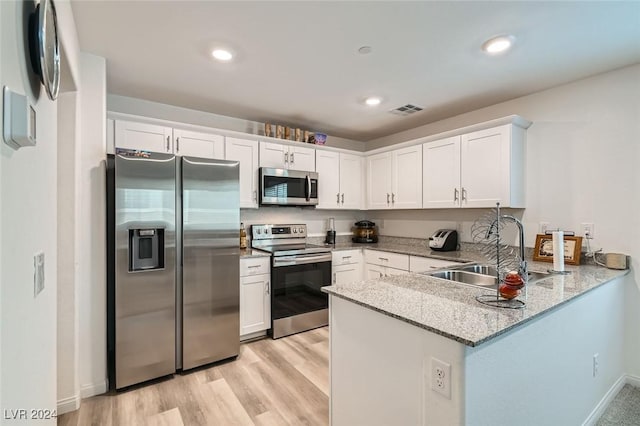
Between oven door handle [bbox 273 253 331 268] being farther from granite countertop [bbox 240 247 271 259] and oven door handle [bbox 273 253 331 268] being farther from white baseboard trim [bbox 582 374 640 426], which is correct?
white baseboard trim [bbox 582 374 640 426]

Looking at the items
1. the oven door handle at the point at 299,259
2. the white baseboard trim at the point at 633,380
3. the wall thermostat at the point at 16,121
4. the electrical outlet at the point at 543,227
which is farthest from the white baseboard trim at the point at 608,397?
the wall thermostat at the point at 16,121

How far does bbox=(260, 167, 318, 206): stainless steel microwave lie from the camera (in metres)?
3.41

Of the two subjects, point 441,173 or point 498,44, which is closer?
point 498,44

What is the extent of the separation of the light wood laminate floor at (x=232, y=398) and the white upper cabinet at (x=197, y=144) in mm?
1996

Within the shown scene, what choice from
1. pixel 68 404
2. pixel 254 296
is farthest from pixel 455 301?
pixel 68 404

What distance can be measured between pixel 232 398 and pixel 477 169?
2935mm

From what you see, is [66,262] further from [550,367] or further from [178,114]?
[550,367]

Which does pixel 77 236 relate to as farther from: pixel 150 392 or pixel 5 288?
pixel 5 288

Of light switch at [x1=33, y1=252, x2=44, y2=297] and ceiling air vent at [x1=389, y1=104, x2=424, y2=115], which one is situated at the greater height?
ceiling air vent at [x1=389, y1=104, x2=424, y2=115]

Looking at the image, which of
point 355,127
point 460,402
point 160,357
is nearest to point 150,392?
point 160,357

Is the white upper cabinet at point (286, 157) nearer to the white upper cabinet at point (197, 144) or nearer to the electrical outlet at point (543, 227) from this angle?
the white upper cabinet at point (197, 144)

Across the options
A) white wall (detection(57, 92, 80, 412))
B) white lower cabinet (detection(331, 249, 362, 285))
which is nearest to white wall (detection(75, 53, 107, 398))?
white wall (detection(57, 92, 80, 412))

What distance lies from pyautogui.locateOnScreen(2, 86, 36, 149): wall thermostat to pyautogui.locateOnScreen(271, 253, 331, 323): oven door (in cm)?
245

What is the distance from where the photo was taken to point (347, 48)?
2109mm
